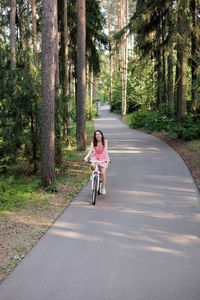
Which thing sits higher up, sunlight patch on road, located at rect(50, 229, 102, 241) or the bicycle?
the bicycle

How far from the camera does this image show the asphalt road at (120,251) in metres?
4.48

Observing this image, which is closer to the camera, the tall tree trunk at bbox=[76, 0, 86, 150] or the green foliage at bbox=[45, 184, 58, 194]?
the green foliage at bbox=[45, 184, 58, 194]

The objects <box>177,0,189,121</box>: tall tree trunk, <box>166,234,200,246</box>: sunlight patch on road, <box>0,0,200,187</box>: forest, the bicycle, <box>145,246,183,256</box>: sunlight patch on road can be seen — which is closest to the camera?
<box>145,246,183,256</box>: sunlight patch on road

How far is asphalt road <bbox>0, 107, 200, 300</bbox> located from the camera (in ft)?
14.7

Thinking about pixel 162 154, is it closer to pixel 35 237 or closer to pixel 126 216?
pixel 126 216

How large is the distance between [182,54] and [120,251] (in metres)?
15.0

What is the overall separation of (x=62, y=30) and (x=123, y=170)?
35.2ft

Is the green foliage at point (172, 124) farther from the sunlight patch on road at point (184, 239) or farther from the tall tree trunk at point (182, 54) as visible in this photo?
the sunlight patch on road at point (184, 239)

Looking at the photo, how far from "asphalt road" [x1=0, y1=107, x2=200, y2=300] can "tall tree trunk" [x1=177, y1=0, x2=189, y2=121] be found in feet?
29.9

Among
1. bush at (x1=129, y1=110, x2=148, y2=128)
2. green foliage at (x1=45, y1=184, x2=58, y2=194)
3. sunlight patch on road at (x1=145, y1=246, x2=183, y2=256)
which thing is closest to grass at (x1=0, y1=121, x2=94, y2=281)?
green foliage at (x1=45, y1=184, x2=58, y2=194)

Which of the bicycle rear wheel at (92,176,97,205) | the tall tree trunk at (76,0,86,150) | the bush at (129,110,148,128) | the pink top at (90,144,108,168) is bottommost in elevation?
the bicycle rear wheel at (92,176,97,205)

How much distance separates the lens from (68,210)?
818cm

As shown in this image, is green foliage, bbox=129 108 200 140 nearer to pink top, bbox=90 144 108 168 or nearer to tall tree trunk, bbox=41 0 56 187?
pink top, bbox=90 144 108 168

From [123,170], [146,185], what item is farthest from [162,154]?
[146,185]
